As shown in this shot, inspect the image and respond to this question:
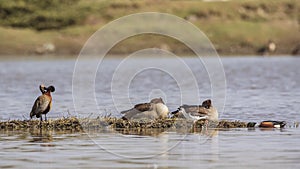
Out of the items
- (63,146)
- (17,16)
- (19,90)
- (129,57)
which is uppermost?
(17,16)

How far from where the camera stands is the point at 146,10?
280ft

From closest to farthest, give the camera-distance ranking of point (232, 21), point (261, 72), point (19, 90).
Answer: point (19, 90)
point (261, 72)
point (232, 21)

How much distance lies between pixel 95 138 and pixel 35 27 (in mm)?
63343

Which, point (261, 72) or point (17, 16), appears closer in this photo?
point (261, 72)

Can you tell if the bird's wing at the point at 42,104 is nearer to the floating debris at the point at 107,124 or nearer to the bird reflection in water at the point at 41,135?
the floating debris at the point at 107,124

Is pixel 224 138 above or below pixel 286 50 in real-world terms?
below

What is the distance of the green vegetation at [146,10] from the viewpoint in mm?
75750

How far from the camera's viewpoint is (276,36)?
80750mm

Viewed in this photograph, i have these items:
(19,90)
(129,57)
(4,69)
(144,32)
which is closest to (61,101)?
(19,90)

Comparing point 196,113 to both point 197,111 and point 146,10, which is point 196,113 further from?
point 146,10

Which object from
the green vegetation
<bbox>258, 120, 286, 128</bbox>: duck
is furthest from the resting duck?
the green vegetation

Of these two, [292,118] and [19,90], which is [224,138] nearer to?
[292,118]

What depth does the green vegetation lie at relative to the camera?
249 feet

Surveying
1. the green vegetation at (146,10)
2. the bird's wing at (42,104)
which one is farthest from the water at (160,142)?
the green vegetation at (146,10)
